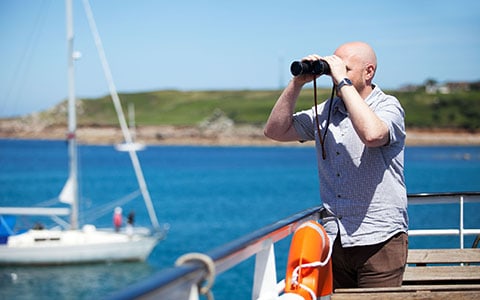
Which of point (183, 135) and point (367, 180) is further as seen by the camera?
point (183, 135)

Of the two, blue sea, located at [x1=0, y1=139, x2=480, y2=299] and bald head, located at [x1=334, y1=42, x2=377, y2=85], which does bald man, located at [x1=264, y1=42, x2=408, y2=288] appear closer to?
bald head, located at [x1=334, y1=42, x2=377, y2=85]

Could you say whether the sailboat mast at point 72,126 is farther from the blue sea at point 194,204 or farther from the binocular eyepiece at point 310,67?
the binocular eyepiece at point 310,67

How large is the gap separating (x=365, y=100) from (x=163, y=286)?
2.19 metres

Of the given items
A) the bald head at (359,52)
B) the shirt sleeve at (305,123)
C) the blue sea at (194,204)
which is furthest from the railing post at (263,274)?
the blue sea at (194,204)

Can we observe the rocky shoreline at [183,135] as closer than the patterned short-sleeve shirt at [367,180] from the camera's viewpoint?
No

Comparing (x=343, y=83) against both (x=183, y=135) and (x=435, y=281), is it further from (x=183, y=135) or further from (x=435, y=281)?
(x=183, y=135)

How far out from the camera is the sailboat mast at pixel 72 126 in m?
28.6

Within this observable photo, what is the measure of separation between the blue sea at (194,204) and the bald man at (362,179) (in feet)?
6.24

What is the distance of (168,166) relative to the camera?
114312 millimetres

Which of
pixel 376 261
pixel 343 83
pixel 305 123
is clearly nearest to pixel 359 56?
pixel 343 83

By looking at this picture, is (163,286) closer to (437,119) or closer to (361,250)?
(361,250)

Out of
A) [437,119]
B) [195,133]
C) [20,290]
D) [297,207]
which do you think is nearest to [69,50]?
[20,290]

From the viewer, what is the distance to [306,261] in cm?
318

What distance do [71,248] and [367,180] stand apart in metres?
26.9
